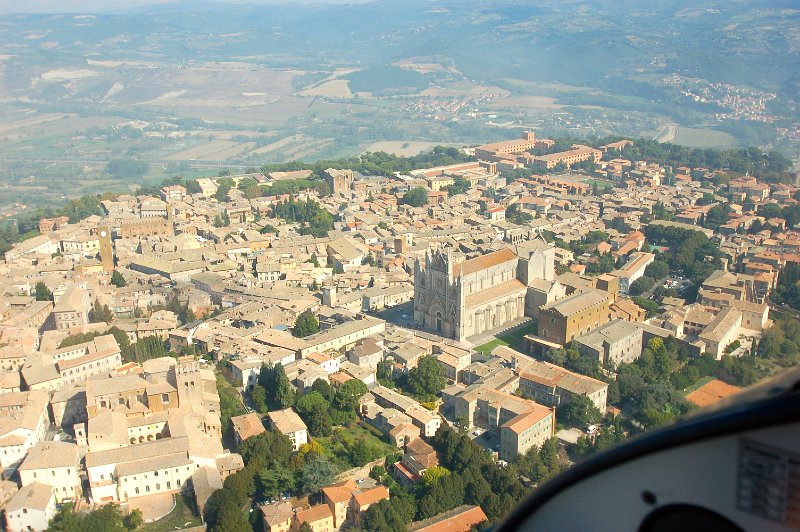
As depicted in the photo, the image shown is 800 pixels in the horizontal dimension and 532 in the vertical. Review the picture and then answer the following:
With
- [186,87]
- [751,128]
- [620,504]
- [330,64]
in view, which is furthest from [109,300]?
[330,64]

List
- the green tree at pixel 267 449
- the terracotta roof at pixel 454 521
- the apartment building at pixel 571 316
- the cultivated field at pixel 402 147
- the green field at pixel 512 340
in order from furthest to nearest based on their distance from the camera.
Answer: the cultivated field at pixel 402 147
the green field at pixel 512 340
the apartment building at pixel 571 316
the green tree at pixel 267 449
the terracotta roof at pixel 454 521

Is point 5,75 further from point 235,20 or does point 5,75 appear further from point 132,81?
point 235,20

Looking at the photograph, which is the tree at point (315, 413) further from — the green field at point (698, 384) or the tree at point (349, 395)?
the green field at point (698, 384)

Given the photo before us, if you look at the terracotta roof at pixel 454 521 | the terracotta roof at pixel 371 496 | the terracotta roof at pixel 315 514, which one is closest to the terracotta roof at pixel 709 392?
→ the terracotta roof at pixel 454 521

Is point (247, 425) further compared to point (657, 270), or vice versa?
point (657, 270)

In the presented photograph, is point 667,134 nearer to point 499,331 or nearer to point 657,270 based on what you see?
point 657,270

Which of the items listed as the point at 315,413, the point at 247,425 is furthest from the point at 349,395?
the point at 247,425

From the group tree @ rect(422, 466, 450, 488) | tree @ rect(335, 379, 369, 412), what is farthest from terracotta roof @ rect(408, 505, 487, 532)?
tree @ rect(335, 379, 369, 412)
